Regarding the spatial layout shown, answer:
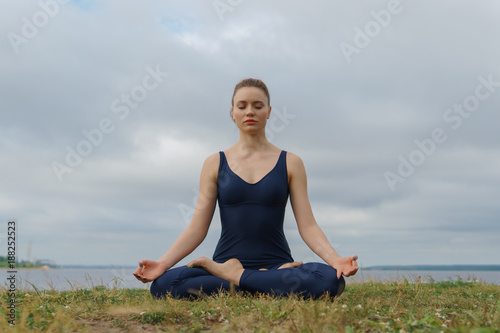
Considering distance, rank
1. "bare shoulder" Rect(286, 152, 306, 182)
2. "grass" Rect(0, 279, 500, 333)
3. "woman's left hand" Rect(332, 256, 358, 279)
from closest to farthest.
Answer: "grass" Rect(0, 279, 500, 333) < "woman's left hand" Rect(332, 256, 358, 279) < "bare shoulder" Rect(286, 152, 306, 182)

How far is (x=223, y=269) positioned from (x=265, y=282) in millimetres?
607

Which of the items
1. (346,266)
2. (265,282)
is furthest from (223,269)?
(346,266)

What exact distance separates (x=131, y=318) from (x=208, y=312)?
78cm

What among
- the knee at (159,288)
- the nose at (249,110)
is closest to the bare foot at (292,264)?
the knee at (159,288)

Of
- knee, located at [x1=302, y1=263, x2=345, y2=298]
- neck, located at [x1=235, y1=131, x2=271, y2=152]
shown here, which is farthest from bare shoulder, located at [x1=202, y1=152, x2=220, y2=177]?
knee, located at [x1=302, y1=263, x2=345, y2=298]

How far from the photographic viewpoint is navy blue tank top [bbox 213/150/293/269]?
262 inches

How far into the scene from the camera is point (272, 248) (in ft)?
22.1

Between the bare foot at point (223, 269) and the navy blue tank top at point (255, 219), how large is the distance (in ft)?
1.27

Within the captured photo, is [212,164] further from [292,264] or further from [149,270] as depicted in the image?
[292,264]

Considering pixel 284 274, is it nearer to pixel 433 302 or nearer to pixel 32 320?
pixel 433 302

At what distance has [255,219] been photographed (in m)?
6.66

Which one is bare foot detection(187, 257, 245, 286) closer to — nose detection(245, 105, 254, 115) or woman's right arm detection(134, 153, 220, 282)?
woman's right arm detection(134, 153, 220, 282)

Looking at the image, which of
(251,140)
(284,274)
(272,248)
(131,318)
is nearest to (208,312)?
(131,318)

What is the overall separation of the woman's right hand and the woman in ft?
0.04
